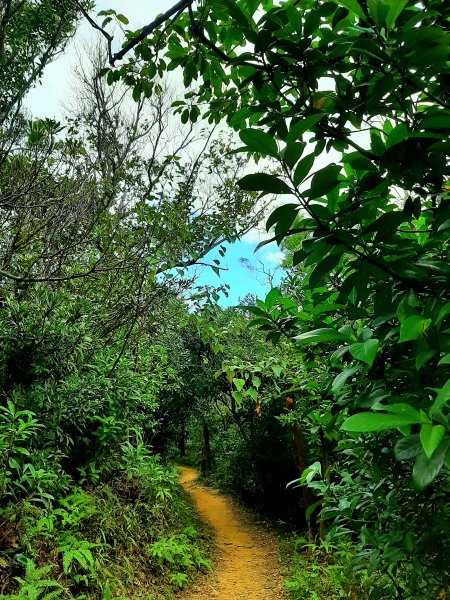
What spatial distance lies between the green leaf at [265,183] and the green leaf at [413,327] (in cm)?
34

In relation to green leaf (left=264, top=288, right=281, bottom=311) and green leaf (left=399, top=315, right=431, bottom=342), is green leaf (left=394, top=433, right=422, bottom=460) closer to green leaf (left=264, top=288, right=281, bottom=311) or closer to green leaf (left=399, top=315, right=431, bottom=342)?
green leaf (left=399, top=315, right=431, bottom=342)

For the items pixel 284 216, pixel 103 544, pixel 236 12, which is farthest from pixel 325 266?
pixel 103 544

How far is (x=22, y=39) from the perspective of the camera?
3822 mm

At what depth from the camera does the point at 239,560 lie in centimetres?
632

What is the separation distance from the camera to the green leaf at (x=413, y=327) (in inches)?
29.1

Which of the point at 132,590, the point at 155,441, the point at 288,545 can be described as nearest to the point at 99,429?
the point at 132,590

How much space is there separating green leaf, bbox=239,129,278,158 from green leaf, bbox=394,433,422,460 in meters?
0.58

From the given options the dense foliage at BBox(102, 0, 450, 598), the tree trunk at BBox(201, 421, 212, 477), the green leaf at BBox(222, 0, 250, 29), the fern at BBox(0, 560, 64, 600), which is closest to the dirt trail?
the fern at BBox(0, 560, 64, 600)

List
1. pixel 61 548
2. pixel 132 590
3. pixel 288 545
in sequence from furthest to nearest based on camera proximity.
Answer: pixel 288 545, pixel 132 590, pixel 61 548

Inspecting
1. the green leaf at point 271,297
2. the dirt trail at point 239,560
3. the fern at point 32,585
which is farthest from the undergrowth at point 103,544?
the green leaf at point 271,297

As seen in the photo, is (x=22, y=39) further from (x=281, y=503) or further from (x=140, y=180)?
(x=281, y=503)

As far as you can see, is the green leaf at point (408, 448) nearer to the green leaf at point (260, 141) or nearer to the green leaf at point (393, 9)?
the green leaf at point (260, 141)

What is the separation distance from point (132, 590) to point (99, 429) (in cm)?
178

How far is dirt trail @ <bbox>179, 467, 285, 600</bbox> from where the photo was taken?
5.05 metres
